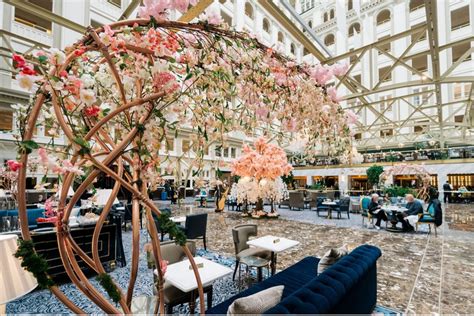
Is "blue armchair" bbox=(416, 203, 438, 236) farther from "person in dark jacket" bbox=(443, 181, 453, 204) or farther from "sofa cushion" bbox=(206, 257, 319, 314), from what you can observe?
"person in dark jacket" bbox=(443, 181, 453, 204)

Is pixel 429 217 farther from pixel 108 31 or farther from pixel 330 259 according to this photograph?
pixel 108 31

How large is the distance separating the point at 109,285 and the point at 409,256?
6207 millimetres

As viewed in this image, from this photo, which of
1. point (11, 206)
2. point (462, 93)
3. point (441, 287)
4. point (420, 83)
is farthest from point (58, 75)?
point (462, 93)

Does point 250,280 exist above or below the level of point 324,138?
below

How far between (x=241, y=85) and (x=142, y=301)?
53.8 inches

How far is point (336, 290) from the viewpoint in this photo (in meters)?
1.52

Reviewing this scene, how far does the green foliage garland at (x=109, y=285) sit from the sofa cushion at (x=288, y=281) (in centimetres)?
166

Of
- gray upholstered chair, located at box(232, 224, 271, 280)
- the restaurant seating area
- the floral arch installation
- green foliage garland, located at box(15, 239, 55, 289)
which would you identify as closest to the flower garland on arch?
the restaurant seating area

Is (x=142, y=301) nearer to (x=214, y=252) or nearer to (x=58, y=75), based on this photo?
(x=58, y=75)

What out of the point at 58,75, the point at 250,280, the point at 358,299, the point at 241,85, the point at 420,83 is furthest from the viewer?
the point at 420,83

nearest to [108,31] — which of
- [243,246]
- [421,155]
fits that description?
[243,246]

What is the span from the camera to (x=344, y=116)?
1946 millimetres

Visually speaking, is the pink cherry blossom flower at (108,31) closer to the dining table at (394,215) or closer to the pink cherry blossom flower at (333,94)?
the pink cherry blossom flower at (333,94)

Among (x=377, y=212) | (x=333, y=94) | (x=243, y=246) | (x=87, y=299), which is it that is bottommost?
(x=87, y=299)
